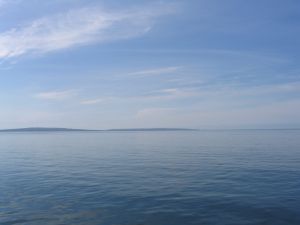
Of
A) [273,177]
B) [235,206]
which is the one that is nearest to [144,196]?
[235,206]

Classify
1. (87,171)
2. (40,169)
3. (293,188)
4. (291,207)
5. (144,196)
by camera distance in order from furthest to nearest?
1. (40,169)
2. (87,171)
3. (293,188)
4. (144,196)
5. (291,207)

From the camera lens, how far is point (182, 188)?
101 ft

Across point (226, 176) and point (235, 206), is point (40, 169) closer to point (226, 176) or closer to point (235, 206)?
point (226, 176)

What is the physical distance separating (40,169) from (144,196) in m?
24.2

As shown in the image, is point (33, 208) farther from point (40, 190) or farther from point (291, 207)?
point (291, 207)

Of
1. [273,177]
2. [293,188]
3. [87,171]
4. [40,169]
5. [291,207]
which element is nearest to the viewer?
[291,207]

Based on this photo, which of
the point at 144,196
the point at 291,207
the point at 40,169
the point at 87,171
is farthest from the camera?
the point at 40,169

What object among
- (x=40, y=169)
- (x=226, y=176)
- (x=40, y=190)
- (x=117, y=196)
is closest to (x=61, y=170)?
(x=40, y=169)

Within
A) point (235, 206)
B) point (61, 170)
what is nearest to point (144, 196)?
point (235, 206)

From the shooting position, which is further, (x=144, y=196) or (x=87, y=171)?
(x=87, y=171)

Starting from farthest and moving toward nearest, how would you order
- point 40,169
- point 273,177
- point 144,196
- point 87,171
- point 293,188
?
point 40,169 < point 87,171 < point 273,177 < point 293,188 < point 144,196

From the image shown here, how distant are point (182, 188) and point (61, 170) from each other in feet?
69.4

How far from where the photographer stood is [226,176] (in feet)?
120

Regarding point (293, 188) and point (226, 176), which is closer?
point (293, 188)
